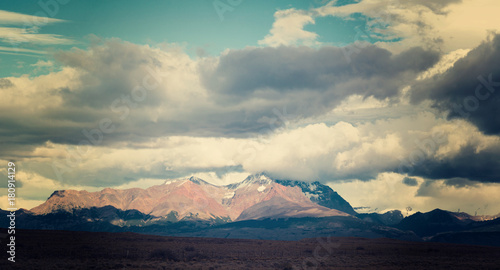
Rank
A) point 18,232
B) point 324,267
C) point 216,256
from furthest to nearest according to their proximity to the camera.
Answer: point 18,232, point 216,256, point 324,267

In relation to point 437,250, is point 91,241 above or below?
above

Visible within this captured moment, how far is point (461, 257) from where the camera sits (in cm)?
12625

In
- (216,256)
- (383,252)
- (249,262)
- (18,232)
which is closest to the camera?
(249,262)

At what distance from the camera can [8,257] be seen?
91.1m

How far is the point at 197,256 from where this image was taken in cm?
12294

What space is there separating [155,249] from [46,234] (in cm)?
4005

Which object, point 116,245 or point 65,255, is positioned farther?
point 116,245

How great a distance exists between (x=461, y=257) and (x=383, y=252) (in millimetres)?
24985

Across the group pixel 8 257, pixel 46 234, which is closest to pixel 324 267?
pixel 8 257

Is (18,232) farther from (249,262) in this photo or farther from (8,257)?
(249,262)

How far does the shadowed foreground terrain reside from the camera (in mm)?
96750

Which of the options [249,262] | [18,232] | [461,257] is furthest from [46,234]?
[461,257]

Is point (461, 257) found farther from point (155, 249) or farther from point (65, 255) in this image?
point (65, 255)

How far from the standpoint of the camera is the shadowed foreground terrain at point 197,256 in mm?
96750
